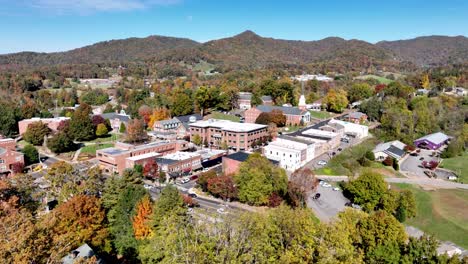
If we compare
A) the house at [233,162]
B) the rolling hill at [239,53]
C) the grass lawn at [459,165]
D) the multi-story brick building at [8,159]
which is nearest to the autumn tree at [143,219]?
the house at [233,162]

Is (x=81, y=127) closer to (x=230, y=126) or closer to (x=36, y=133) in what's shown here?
(x=36, y=133)

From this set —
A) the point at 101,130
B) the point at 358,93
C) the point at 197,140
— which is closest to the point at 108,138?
the point at 101,130

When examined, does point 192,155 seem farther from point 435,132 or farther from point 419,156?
point 435,132

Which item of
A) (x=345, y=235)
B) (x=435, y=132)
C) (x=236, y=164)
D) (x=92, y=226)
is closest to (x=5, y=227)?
(x=92, y=226)

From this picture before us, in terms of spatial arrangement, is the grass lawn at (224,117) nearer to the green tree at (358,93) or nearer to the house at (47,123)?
the house at (47,123)

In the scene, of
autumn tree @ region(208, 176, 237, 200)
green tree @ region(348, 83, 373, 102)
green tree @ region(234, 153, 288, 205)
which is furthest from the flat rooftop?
green tree @ region(348, 83, 373, 102)

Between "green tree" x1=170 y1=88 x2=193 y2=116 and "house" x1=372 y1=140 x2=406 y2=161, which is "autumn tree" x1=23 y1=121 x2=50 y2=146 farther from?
"house" x1=372 y1=140 x2=406 y2=161
